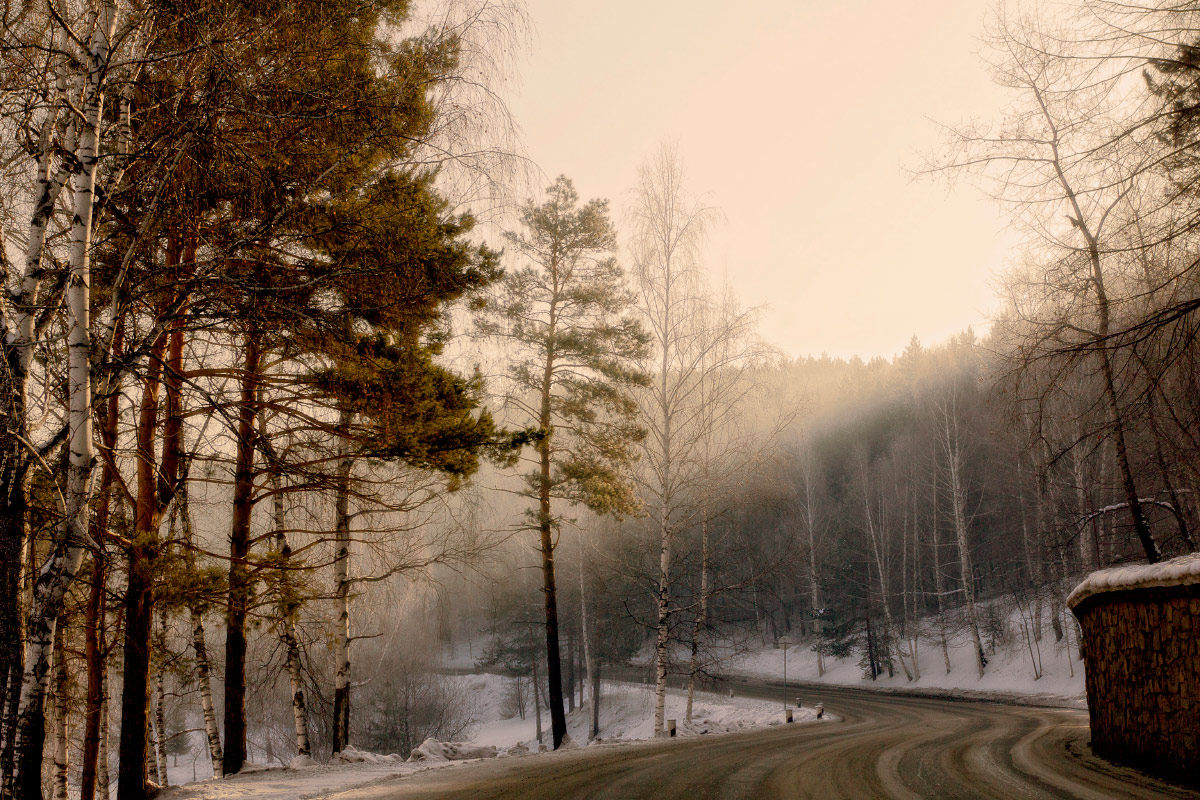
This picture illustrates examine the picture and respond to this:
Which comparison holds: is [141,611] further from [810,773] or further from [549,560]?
[549,560]

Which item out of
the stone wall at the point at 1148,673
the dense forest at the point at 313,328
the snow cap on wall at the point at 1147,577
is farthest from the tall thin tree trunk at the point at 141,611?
the stone wall at the point at 1148,673

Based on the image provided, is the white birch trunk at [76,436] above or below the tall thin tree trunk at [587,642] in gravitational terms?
above

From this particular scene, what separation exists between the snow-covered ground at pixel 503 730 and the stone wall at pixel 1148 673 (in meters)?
7.46

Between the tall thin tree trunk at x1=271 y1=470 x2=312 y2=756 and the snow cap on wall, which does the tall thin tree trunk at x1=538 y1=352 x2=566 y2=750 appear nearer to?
the tall thin tree trunk at x1=271 y1=470 x2=312 y2=756

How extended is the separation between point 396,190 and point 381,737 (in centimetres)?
3499

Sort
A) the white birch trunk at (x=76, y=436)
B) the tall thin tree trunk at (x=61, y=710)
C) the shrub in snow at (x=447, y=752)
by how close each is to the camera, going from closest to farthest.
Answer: the white birch trunk at (x=76, y=436)
the shrub in snow at (x=447, y=752)
the tall thin tree trunk at (x=61, y=710)

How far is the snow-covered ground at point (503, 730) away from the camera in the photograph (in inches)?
287

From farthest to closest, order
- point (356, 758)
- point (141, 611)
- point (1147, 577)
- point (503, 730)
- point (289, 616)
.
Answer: point (503, 730) → point (356, 758) → point (289, 616) → point (141, 611) → point (1147, 577)

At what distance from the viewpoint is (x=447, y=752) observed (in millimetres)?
10773

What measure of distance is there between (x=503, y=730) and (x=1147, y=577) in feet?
147

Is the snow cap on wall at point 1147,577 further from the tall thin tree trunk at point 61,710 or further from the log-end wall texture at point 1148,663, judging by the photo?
the tall thin tree trunk at point 61,710

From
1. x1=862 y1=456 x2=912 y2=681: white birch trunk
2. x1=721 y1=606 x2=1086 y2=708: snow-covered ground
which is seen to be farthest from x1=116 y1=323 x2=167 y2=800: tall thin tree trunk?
x1=862 y1=456 x2=912 y2=681: white birch trunk

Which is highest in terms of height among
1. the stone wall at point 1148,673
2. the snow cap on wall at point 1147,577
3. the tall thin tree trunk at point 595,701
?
the snow cap on wall at point 1147,577

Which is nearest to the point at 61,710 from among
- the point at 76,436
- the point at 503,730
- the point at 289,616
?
the point at 289,616
